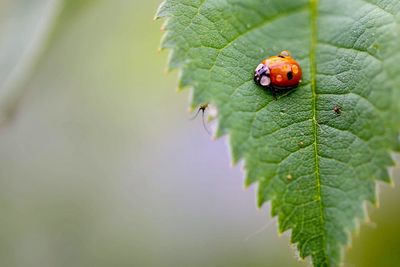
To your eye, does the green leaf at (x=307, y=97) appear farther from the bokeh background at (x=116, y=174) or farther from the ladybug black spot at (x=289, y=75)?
the bokeh background at (x=116, y=174)

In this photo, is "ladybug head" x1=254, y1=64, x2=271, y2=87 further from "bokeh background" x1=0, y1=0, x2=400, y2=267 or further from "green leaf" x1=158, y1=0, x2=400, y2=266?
"bokeh background" x1=0, y1=0, x2=400, y2=267

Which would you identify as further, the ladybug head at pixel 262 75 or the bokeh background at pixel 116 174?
the bokeh background at pixel 116 174

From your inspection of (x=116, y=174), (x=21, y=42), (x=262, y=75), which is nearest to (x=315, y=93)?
(x=262, y=75)

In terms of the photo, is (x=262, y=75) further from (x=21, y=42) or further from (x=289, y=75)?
(x=21, y=42)

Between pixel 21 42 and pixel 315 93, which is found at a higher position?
pixel 315 93

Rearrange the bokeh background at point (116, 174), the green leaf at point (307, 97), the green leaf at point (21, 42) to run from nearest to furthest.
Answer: the green leaf at point (307, 97)
the green leaf at point (21, 42)
the bokeh background at point (116, 174)

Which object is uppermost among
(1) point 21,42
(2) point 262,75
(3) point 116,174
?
(2) point 262,75

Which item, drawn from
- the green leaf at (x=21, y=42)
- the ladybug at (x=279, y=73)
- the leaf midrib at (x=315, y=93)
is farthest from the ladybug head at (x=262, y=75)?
the green leaf at (x=21, y=42)
